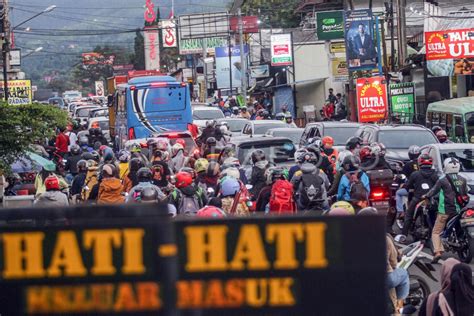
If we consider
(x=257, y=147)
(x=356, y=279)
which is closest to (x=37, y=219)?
(x=356, y=279)

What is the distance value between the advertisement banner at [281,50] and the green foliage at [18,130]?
3472cm

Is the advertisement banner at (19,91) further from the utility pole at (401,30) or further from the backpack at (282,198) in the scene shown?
the backpack at (282,198)

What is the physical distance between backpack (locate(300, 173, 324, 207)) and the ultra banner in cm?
1203

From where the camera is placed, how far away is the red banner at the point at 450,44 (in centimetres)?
3328

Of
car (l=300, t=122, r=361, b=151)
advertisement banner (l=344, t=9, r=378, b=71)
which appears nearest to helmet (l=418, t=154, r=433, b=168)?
car (l=300, t=122, r=361, b=151)

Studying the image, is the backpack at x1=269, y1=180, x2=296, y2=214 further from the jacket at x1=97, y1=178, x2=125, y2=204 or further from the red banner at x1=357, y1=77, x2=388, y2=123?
the red banner at x1=357, y1=77, x2=388, y2=123

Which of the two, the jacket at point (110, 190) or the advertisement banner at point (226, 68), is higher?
the advertisement banner at point (226, 68)

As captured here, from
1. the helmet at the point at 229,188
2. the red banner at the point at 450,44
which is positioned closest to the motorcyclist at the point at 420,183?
the helmet at the point at 229,188

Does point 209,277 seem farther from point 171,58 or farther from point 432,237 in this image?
point 171,58

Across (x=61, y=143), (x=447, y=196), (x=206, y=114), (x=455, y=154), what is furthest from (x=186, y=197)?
(x=206, y=114)

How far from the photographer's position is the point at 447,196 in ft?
51.9

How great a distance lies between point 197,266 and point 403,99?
33316 mm

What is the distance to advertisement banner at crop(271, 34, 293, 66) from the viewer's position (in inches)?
2208

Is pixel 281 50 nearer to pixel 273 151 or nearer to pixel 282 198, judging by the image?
pixel 273 151
